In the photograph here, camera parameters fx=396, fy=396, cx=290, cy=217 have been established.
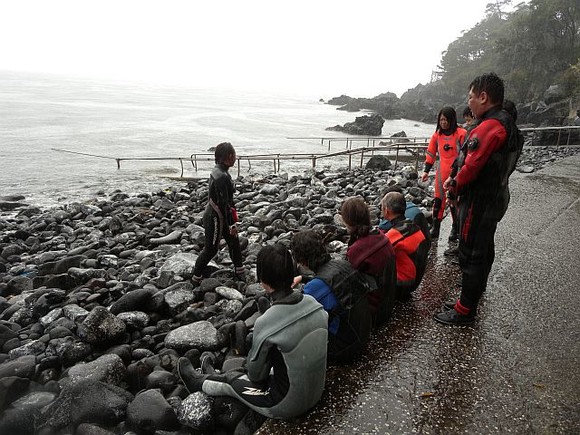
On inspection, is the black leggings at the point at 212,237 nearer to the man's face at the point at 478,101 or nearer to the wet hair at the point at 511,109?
the man's face at the point at 478,101

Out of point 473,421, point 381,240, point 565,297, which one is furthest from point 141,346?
point 565,297

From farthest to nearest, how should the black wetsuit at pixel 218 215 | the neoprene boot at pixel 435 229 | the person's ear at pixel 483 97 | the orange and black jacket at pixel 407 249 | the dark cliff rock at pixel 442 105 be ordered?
1. the dark cliff rock at pixel 442 105
2. the neoprene boot at pixel 435 229
3. the black wetsuit at pixel 218 215
4. the orange and black jacket at pixel 407 249
5. the person's ear at pixel 483 97

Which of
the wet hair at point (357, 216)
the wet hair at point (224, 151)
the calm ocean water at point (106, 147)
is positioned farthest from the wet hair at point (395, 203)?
the calm ocean water at point (106, 147)

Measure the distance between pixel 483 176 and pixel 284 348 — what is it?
1.82 m

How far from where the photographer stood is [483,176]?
2762mm

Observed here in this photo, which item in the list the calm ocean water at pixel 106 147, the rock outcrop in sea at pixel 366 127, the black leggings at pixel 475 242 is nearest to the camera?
the black leggings at pixel 475 242

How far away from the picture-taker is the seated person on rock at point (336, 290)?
8.20 ft

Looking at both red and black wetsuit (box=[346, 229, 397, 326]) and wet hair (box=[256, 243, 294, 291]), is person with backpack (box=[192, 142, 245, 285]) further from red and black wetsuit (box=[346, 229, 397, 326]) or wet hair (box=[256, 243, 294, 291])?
wet hair (box=[256, 243, 294, 291])

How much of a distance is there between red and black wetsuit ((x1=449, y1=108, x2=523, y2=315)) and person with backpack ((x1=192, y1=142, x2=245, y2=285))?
2461 mm

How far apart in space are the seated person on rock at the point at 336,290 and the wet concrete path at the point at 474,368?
0.74ft

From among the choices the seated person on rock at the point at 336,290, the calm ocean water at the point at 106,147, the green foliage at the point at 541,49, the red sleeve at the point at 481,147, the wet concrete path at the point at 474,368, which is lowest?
the calm ocean water at the point at 106,147

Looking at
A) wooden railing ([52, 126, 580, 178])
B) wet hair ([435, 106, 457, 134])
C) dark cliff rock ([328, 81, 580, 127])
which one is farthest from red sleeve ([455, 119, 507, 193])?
dark cliff rock ([328, 81, 580, 127])

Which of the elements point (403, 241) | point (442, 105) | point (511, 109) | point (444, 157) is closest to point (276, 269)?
point (403, 241)

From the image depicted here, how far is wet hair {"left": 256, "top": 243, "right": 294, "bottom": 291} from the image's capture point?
2146 millimetres
